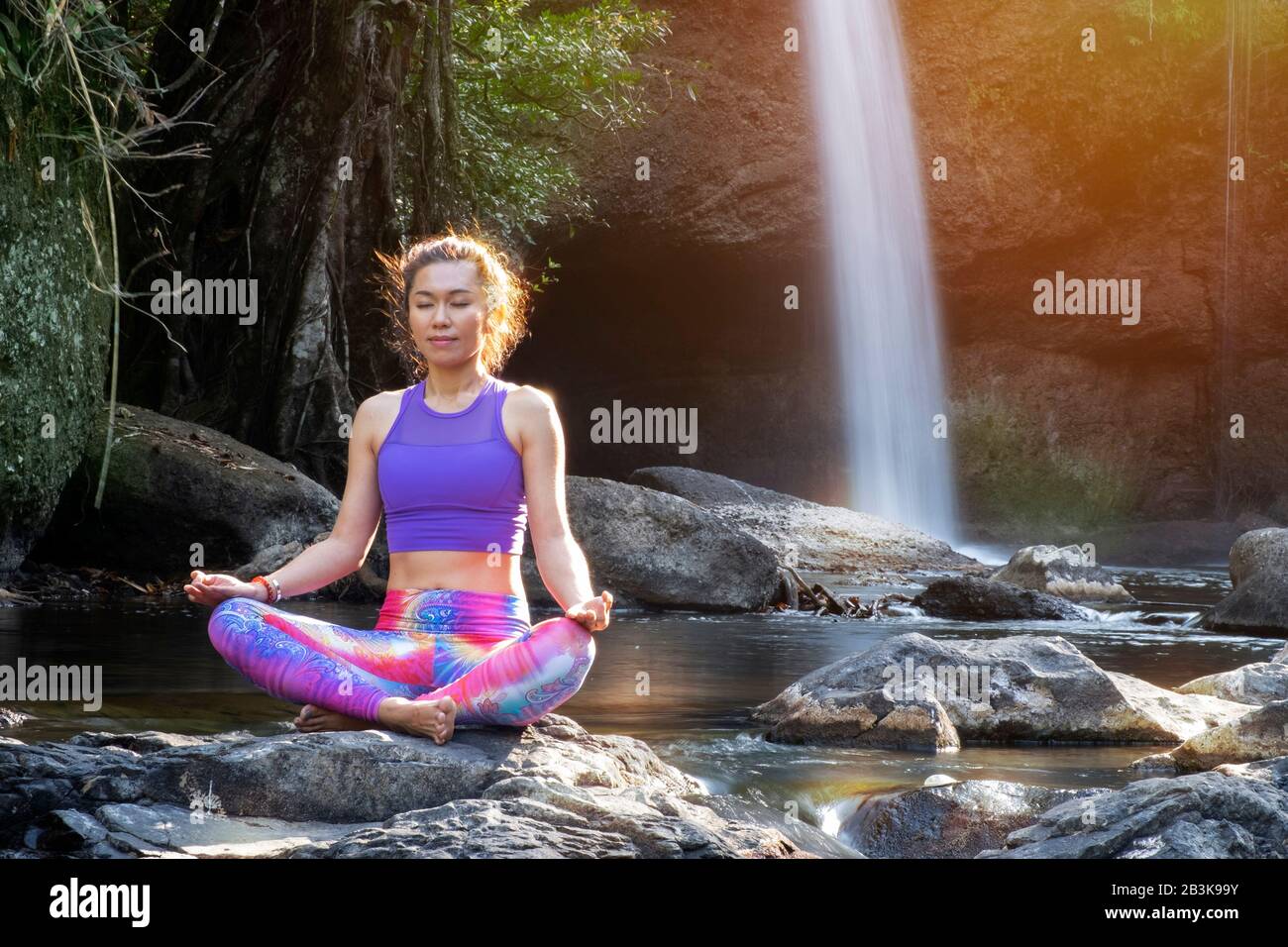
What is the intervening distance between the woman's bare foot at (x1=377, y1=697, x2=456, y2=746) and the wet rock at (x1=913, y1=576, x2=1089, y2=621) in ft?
23.7

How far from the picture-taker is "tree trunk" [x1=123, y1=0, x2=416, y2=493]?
1121 cm

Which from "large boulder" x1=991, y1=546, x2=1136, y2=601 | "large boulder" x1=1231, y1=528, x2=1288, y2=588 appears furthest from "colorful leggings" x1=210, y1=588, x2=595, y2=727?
"large boulder" x1=991, y1=546, x2=1136, y2=601

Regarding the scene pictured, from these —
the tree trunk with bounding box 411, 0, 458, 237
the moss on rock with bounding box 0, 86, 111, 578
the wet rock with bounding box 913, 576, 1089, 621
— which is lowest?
the wet rock with bounding box 913, 576, 1089, 621

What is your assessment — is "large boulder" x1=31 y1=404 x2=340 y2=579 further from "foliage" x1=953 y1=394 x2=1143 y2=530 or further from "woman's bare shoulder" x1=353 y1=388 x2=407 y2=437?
"foliage" x1=953 y1=394 x2=1143 y2=530

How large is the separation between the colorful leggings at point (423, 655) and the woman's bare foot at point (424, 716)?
0.06 meters

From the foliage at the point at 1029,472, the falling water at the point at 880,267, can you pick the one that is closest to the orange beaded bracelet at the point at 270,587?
the falling water at the point at 880,267

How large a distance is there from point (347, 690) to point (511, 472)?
0.72m

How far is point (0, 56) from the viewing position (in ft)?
22.6

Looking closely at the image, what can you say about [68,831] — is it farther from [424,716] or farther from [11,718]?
[11,718]

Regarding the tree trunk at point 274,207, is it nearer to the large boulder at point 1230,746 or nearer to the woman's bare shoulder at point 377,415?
the woman's bare shoulder at point 377,415

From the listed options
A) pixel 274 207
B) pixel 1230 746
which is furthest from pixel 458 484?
pixel 274 207

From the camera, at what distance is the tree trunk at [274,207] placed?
36.8 feet
